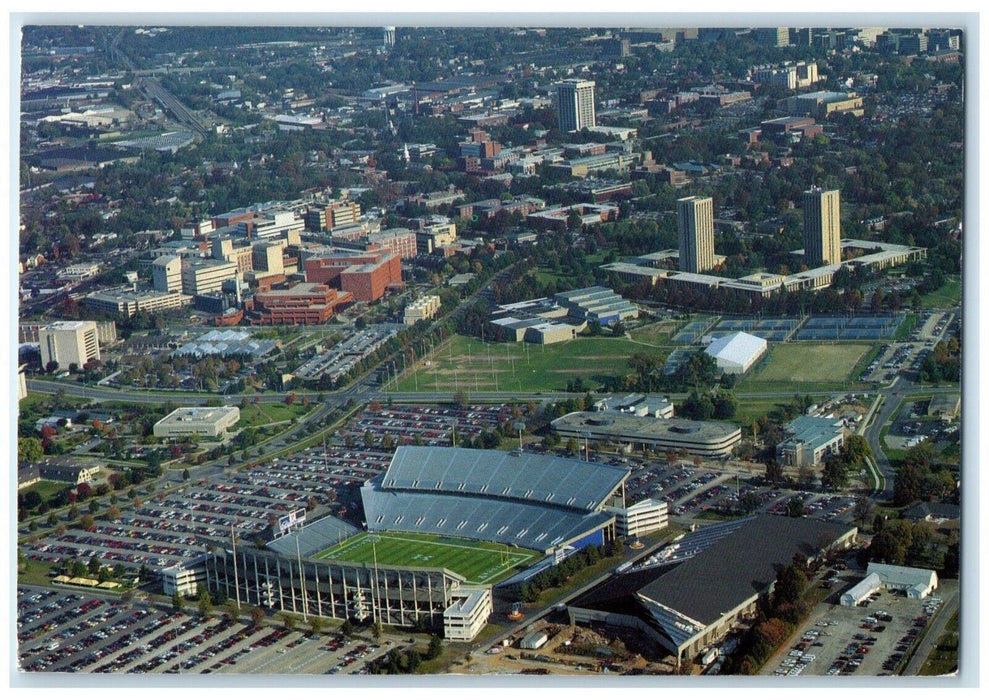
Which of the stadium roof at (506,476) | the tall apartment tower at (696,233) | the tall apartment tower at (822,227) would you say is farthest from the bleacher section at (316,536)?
the tall apartment tower at (822,227)

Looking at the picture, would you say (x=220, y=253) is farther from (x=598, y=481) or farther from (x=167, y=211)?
(x=598, y=481)

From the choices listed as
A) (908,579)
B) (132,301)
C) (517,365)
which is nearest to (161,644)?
(908,579)

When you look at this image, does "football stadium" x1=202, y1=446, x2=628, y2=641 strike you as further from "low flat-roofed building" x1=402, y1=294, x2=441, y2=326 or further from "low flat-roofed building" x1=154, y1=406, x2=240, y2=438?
"low flat-roofed building" x1=402, y1=294, x2=441, y2=326

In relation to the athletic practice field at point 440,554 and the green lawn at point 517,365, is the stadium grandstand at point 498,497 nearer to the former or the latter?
the athletic practice field at point 440,554

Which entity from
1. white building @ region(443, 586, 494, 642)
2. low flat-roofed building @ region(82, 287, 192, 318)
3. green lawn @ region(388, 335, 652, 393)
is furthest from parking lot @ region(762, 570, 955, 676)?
low flat-roofed building @ region(82, 287, 192, 318)

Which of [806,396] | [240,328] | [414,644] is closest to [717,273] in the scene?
[806,396]

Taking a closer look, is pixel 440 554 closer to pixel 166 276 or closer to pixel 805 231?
pixel 166 276
